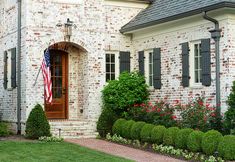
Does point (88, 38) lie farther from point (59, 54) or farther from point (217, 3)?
point (217, 3)

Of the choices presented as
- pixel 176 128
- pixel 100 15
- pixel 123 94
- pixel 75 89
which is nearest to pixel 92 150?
pixel 176 128

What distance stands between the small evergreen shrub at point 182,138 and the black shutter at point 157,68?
12.9 feet

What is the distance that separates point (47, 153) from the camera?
13102mm

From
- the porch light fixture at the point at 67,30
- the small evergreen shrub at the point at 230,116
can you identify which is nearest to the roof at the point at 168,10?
the porch light fixture at the point at 67,30

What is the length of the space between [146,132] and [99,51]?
4.70 m

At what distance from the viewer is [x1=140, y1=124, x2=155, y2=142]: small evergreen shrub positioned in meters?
15.2

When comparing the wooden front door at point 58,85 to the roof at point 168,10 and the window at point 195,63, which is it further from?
the window at point 195,63

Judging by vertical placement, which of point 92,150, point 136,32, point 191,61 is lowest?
point 92,150

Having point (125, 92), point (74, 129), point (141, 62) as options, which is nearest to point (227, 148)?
point (125, 92)

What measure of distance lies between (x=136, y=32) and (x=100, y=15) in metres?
1.57

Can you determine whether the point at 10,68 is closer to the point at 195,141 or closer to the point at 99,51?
the point at 99,51

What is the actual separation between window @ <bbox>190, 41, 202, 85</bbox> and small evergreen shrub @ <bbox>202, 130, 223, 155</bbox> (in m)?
3.27

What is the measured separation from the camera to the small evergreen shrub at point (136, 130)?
51.8ft

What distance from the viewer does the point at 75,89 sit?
1906 centimetres
